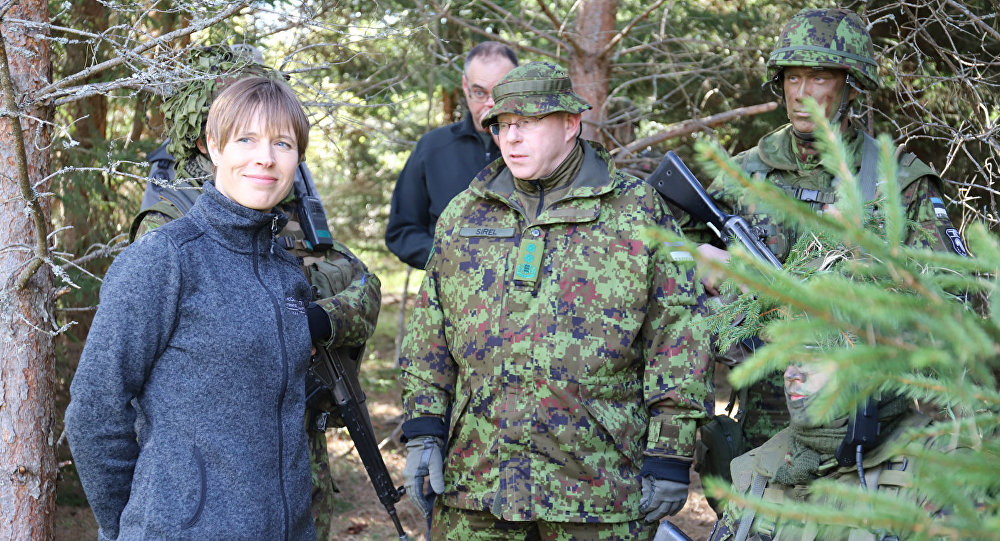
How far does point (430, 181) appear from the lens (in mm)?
4613

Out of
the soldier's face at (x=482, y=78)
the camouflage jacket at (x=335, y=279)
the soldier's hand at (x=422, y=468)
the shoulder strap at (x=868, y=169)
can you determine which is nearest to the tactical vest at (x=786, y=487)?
the shoulder strap at (x=868, y=169)

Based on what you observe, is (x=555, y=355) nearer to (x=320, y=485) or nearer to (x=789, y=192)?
(x=320, y=485)

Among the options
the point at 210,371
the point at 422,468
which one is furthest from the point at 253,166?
the point at 422,468

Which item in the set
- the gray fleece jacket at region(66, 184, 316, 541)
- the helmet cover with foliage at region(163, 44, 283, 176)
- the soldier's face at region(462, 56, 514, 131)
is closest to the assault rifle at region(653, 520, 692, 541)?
the gray fleece jacket at region(66, 184, 316, 541)

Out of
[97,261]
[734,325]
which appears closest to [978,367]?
[734,325]

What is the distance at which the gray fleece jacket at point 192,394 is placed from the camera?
7.47ft

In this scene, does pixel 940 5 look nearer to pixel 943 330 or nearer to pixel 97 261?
pixel 943 330

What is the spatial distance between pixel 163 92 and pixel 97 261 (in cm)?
225

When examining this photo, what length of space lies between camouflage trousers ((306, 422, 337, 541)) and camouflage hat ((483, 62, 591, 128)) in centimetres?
144

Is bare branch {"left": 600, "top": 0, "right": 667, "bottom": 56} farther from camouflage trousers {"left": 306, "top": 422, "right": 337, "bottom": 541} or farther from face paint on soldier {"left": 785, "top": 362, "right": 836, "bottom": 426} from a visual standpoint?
camouflage trousers {"left": 306, "top": 422, "right": 337, "bottom": 541}

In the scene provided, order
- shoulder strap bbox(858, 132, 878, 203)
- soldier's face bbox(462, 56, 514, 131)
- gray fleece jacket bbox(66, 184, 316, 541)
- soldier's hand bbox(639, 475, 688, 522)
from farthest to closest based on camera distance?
soldier's face bbox(462, 56, 514, 131) → shoulder strap bbox(858, 132, 878, 203) → soldier's hand bbox(639, 475, 688, 522) → gray fleece jacket bbox(66, 184, 316, 541)

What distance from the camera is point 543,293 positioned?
3.16m

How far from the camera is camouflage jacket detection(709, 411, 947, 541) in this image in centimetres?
265

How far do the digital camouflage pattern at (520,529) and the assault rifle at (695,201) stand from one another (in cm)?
128
